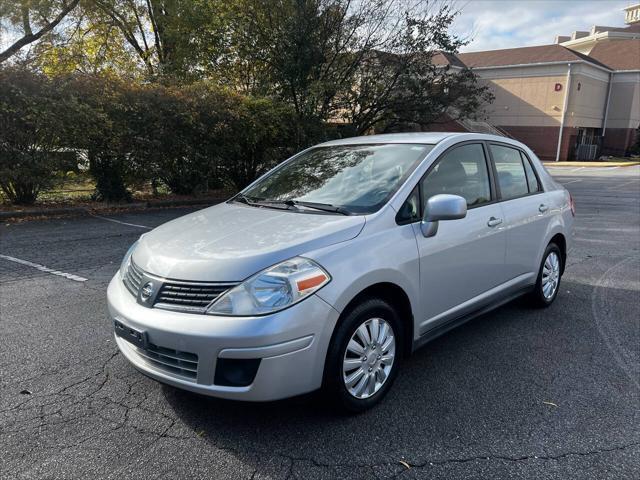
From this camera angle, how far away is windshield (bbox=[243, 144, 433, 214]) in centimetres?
343

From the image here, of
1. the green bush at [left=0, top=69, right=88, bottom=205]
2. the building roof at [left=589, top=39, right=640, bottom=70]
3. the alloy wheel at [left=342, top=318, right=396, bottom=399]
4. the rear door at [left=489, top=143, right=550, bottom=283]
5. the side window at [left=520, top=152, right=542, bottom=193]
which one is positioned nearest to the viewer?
the alloy wheel at [left=342, top=318, right=396, bottom=399]

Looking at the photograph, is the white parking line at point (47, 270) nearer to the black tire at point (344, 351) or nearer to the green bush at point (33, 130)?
the green bush at point (33, 130)

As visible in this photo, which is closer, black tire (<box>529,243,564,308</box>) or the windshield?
the windshield

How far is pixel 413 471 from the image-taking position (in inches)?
97.2

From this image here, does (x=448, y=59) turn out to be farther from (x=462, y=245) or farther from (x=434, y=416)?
(x=434, y=416)

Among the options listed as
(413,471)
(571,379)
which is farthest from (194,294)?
(571,379)

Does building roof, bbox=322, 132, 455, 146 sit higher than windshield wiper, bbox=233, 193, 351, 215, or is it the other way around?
building roof, bbox=322, 132, 455, 146

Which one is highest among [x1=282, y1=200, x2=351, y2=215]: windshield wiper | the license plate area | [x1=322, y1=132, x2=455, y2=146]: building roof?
[x1=322, y1=132, x2=455, y2=146]: building roof

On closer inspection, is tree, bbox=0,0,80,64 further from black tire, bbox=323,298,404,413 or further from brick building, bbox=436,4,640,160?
brick building, bbox=436,4,640,160

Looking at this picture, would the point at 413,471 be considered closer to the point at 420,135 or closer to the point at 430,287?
the point at 430,287

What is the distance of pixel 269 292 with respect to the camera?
2541 millimetres

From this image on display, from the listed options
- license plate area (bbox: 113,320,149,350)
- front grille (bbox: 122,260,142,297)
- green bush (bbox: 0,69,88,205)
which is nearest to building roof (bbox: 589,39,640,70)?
green bush (bbox: 0,69,88,205)

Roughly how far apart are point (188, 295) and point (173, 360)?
0.36 metres

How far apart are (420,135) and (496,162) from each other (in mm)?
739
